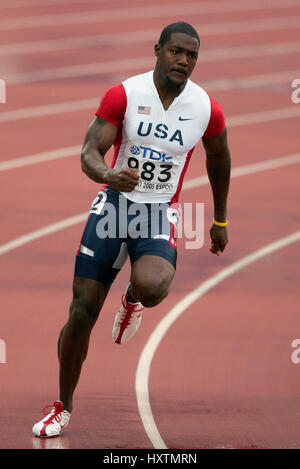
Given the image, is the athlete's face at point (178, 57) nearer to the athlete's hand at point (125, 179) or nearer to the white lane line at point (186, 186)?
the athlete's hand at point (125, 179)

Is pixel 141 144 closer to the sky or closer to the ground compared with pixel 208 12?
closer to the ground

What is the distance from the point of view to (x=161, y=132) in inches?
253

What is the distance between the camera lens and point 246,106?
52.5 feet

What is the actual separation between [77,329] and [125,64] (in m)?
11.5

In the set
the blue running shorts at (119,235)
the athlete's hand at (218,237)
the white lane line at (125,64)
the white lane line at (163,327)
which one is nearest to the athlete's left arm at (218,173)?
the athlete's hand at (218,237)

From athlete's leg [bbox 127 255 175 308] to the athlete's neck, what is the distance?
899 mm

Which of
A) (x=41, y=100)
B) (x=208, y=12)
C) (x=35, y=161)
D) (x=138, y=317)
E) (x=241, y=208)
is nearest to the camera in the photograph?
(x=138, y=317)

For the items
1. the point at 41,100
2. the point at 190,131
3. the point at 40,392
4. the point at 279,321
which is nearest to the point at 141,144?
the point at 190,131

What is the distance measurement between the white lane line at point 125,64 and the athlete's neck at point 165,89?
10.0m

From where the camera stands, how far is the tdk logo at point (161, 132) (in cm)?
638

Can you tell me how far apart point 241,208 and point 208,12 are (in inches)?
388

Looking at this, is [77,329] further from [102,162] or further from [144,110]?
[144,110]

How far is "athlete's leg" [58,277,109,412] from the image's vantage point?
6.34 m

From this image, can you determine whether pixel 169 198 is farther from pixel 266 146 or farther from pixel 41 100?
pixel 41 100
